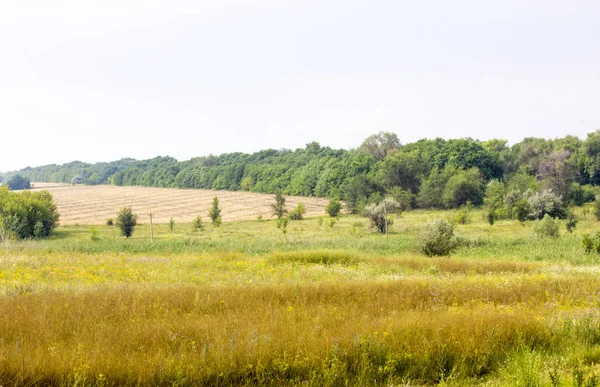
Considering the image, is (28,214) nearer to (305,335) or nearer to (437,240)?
(437,240)

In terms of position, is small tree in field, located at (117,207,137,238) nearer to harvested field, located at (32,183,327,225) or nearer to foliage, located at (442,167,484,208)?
harvested field, located at (32,183,327,225)

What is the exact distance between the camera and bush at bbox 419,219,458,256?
30625 millimetres

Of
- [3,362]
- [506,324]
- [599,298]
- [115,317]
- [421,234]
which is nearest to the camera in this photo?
[3,362]

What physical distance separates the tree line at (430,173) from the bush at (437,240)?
43.0m

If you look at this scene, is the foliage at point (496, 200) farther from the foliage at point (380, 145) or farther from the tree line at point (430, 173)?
the foliage at point (380, 145)

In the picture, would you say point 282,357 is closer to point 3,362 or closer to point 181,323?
point 181,323

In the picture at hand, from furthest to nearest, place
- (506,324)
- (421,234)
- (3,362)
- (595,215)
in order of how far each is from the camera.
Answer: (595,215) < (421,234) < (506,324) < (3,362)

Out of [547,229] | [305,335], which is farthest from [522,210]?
[305,335]

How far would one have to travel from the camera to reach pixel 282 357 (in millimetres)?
6914

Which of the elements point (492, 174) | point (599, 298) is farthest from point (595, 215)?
point (599, 298)

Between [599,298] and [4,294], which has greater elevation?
[4,294]

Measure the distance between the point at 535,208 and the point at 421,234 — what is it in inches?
1646

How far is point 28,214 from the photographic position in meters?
60.0

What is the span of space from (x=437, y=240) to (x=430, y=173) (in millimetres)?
77226
